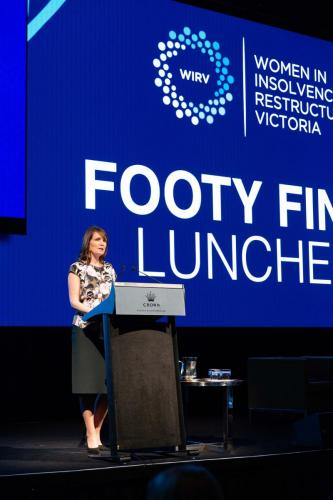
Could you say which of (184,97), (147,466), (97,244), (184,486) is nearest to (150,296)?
(97,244)

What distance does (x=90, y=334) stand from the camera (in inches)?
153

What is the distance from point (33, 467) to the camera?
3.35 meters

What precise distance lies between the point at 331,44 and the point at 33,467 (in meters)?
4.67

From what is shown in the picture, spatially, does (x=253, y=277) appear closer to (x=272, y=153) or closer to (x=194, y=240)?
(x=194, y=240)

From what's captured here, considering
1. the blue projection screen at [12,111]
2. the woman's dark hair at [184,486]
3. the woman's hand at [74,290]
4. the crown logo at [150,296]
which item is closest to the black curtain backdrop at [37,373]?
the blue projection screen at [12,111]

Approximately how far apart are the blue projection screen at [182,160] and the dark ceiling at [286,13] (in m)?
0.17

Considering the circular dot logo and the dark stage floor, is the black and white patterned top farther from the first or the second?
the circular dot logo

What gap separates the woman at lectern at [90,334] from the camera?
12.6ft

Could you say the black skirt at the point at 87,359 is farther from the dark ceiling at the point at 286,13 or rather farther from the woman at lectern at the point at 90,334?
the dark ceiling at the point at 286,13

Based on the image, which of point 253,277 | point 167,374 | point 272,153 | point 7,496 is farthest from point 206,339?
point 7,496

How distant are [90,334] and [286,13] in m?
3.80

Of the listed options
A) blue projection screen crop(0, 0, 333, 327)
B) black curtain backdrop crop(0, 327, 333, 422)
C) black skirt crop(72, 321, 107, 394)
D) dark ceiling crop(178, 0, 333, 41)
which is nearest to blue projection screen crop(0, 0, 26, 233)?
blue projection screen crop(0, 0, 333, 327)

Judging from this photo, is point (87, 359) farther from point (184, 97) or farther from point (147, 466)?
point (184, 97)

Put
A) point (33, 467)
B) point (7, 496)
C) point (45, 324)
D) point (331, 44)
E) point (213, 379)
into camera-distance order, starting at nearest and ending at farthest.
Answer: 1. point (7, 496)
2. point (33, 467)
3. point (213, 379)
4. point (45, 324)
5. point (331, 44)
